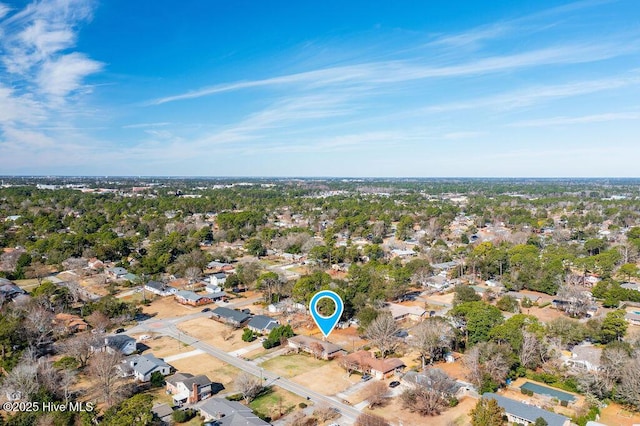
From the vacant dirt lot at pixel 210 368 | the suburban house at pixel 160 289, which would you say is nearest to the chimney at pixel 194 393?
the vacant dirt lot at pixel 210 368

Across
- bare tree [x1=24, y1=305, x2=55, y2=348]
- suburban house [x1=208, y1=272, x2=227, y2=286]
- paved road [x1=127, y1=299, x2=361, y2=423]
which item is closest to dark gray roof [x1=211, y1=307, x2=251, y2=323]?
paved road [x1=127, y1=299, x2=361, y2=423]

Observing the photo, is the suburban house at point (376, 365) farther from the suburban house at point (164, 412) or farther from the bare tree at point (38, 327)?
the bare tree at point (38, 327)

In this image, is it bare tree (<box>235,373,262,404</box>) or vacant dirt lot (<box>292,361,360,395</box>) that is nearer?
bare tree (<box>235,373,262,404</box>)

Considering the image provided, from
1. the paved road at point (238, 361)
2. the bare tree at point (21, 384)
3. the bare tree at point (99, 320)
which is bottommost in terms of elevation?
the paved road at point (238, 361)

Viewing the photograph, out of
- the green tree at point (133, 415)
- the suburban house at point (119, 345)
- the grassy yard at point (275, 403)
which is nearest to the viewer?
the green tree at point (133, 415)

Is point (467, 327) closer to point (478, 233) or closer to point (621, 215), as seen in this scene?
point (478, 233)

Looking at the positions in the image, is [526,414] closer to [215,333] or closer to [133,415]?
[133,415]

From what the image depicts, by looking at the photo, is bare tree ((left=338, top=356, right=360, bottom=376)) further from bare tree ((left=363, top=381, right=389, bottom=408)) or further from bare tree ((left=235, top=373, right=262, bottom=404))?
bare tree ((left=235, top=373, right=262, bottom=404))
